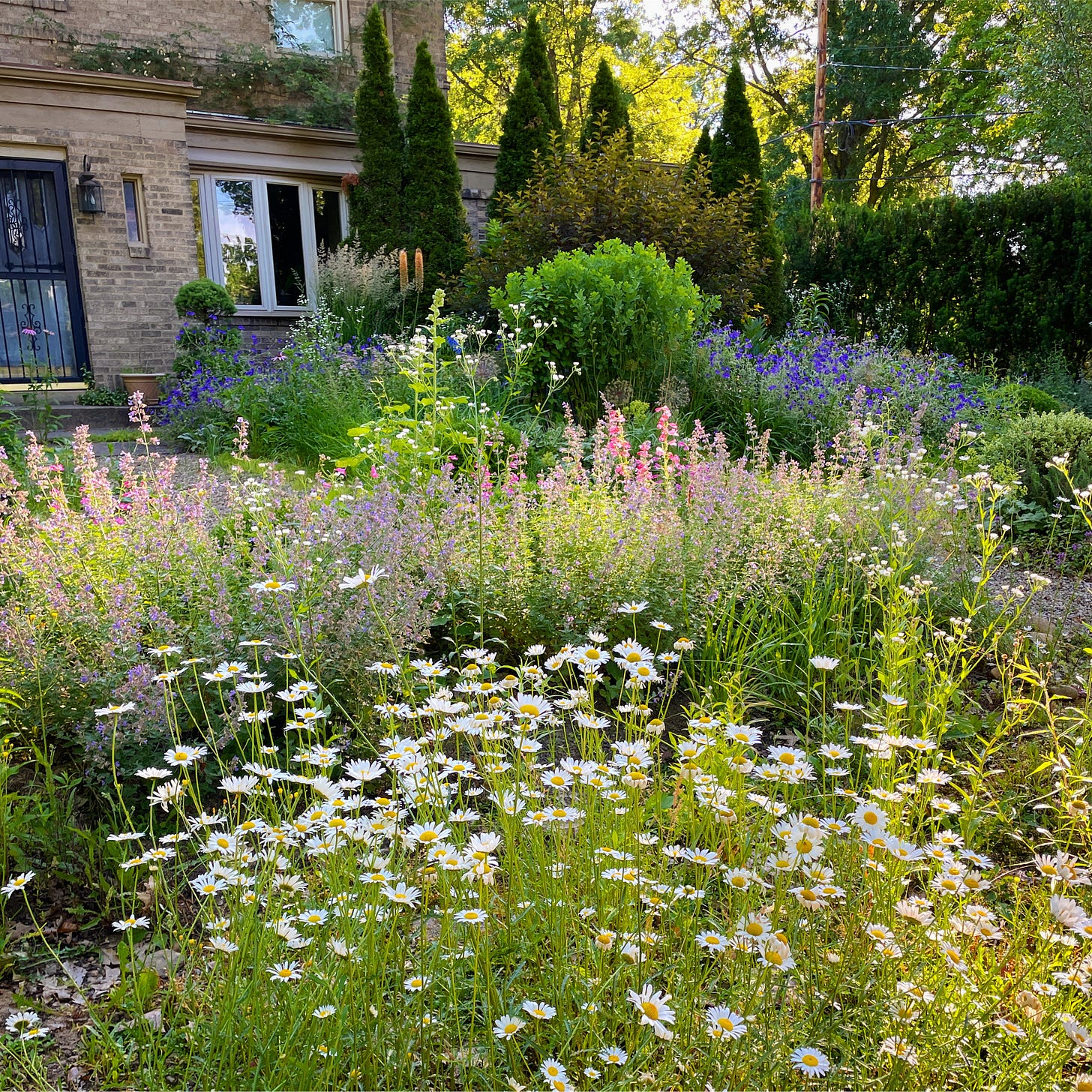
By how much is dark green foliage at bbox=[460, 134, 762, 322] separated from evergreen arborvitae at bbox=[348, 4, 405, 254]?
113 inches

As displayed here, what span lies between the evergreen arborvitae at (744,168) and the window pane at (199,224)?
718 cm

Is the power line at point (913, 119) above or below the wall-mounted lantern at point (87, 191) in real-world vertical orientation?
above

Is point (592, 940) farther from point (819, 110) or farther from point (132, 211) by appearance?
point (819, 110)

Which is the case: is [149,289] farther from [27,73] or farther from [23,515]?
[23,515]

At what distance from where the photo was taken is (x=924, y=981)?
5.07ft

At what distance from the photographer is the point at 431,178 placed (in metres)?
12.2

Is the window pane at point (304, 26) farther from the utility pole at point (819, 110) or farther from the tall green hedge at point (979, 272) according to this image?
the utility pole at point (819, 110)

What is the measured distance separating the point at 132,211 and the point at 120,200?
33 centimetres

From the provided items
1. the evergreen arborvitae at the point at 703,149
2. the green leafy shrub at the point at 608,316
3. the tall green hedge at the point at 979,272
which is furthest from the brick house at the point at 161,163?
the tall green hedge at the point at 979,272

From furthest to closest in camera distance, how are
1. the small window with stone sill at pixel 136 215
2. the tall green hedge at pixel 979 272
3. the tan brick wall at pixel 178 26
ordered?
the tan brick wall at pixel 178 26 → the small window with stone sill at pixel 136 215 → the tall green hedge at pixel 979 272

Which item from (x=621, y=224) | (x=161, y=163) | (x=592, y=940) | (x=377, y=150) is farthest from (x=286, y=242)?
(x=592, y=940)

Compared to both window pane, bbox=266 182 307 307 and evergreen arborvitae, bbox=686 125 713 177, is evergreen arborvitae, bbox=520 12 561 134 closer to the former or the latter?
evergreen arborvitae, bbox=686 125 713 177

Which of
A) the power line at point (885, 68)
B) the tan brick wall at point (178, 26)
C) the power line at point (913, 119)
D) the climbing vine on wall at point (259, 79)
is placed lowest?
the climbing vine on wall at point (259, 79)

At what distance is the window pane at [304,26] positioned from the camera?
42.8 ft
